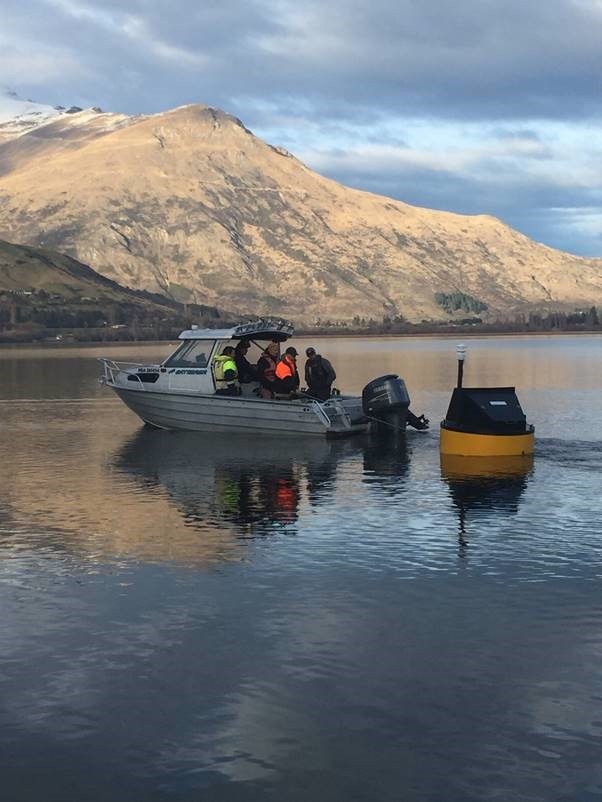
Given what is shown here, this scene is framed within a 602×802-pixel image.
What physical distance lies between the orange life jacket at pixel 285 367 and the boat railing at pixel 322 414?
50.6 inches

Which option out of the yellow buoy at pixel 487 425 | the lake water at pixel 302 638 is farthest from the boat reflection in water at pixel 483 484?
the yellow buoy at pixel 487 425

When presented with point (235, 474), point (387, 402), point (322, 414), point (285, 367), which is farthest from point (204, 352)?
point (235, 474)

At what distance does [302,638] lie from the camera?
12.1 metres

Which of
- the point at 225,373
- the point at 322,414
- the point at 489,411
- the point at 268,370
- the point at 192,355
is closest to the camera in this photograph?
the point at 489,411

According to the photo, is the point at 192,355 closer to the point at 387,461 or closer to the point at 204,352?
the point at 204,352

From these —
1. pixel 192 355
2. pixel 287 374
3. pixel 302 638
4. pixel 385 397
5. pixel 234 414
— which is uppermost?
pixel 192 355

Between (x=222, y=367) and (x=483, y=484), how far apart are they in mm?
12155

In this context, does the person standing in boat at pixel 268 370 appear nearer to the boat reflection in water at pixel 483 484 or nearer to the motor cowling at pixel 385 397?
the motor cowling at pixel 385 397

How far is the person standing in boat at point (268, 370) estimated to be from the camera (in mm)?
32938

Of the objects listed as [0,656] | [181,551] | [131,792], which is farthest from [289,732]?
[181,551]

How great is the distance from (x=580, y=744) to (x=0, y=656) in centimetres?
619

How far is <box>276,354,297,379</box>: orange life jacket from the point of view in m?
32.5

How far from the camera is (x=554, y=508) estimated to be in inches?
812

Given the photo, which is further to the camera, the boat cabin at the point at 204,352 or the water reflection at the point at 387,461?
the boat cabin at the point at 204,352
